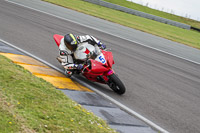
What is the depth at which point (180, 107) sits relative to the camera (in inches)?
257

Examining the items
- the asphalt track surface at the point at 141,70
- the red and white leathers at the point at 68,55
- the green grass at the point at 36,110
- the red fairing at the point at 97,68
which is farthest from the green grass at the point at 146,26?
the green grass at the point at 36,110

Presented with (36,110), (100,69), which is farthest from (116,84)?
(36,110)

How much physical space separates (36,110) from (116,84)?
285 cm

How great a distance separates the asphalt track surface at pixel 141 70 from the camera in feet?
20.0

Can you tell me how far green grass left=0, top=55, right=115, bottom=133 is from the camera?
3535 mm

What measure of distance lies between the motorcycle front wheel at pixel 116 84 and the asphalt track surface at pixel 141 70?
138 mm

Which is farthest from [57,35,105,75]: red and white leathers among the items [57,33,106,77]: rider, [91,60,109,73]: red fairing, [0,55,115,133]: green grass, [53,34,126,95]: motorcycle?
[0,55,115,133]: green grass

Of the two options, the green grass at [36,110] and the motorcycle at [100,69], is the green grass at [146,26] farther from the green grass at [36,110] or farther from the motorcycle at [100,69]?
the green grass at [36,110]

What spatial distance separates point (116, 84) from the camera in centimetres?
652

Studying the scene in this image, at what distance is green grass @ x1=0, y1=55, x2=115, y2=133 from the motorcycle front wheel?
1743 millimetres

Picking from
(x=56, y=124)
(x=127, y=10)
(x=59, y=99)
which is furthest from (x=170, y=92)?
(x=127, y=10)

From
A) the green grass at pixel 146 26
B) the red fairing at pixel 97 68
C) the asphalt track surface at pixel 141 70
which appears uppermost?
the green grass at pixel 146 26

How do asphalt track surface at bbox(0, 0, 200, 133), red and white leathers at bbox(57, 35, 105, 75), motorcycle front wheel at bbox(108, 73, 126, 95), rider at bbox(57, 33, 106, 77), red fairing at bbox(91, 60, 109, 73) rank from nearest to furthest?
asphalt track surface at bbox(0, 0, 200, 133) < red fairing at bbox(91, 60, 109, 73) < motorcycle front wheel at bbox(108, 73, 126, 95) < rider at bbox(57, 33, 106, 77) < red and white leathers at bbox(57, 35, 105, 75)

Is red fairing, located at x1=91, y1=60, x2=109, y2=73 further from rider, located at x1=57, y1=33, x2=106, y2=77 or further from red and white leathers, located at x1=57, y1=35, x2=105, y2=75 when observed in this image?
red and white leathers, located at x1=57, y1=35, x2=105, y2=75
